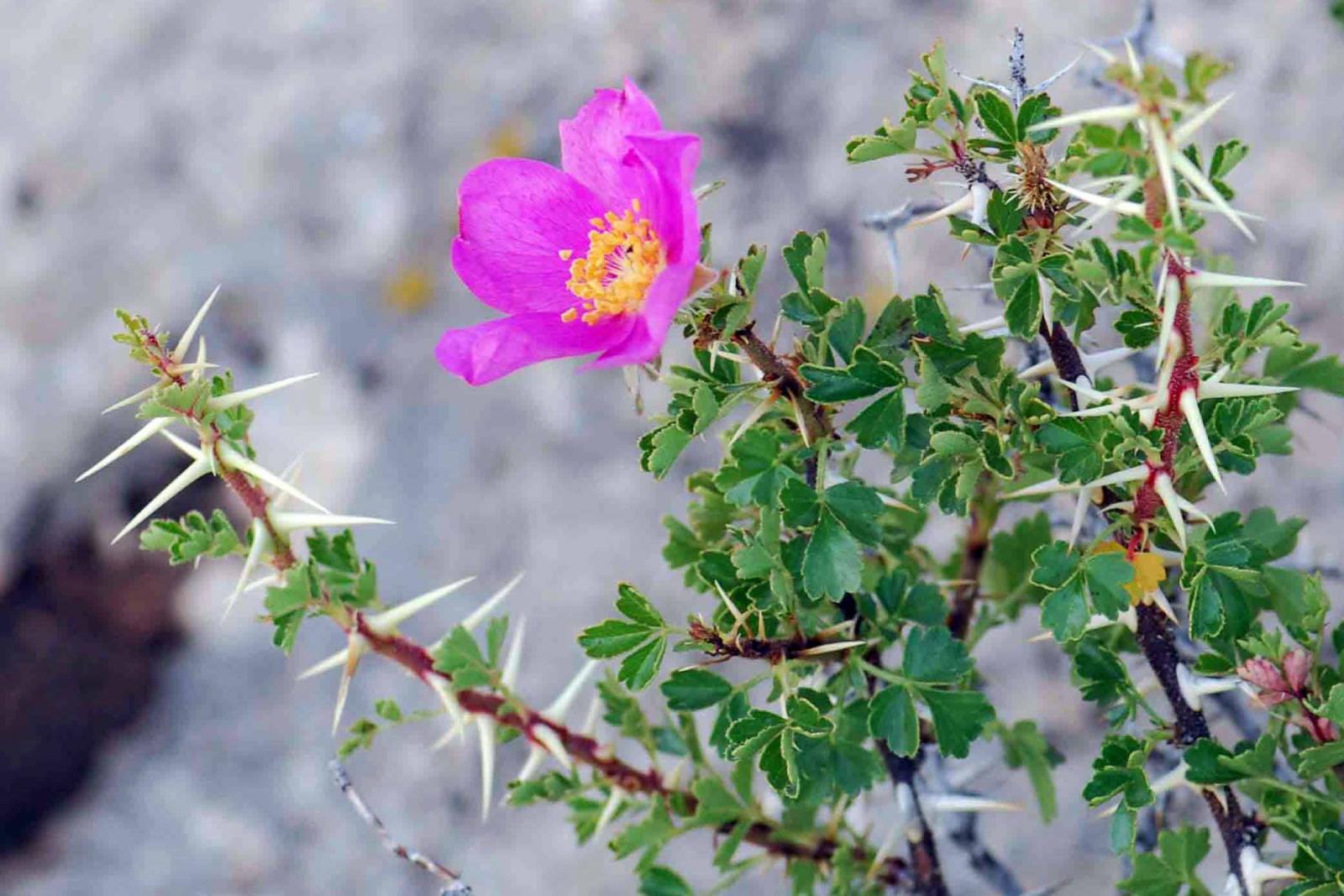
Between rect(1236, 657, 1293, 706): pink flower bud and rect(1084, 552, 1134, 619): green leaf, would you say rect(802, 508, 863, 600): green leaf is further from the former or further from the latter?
rect(1236, 657, 1293, 706): pink flower bud

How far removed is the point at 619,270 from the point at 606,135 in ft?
0.40

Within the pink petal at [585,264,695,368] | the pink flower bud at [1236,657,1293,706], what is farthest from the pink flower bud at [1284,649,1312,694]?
the pink petal at [585,264,695,368]

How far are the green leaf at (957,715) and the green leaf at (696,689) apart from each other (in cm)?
19

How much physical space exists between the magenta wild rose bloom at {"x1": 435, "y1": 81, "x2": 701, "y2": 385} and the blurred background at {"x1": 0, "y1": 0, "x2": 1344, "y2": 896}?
4.72ft

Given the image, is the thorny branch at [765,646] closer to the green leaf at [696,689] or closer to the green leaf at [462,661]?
the green leaf at [696,689]

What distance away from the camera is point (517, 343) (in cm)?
112

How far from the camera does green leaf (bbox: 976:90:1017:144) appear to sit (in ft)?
3.29

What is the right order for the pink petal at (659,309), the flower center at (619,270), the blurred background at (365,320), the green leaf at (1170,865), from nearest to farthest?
1. the pink petal at (659,309)
2. the flower center at (619,270)
3. the green leaf at (1170,865)
4. the blurred background at (365,320)

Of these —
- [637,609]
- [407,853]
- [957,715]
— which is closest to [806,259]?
[637,609]

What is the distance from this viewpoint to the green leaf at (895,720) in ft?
3.89

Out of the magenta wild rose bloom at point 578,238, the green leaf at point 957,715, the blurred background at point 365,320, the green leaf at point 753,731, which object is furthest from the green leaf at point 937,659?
the blurred background at point 365,320

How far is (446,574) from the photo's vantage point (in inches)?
113

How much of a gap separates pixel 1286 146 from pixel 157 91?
250 centimetres

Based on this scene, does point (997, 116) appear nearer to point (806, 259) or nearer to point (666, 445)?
point (806, 259)
